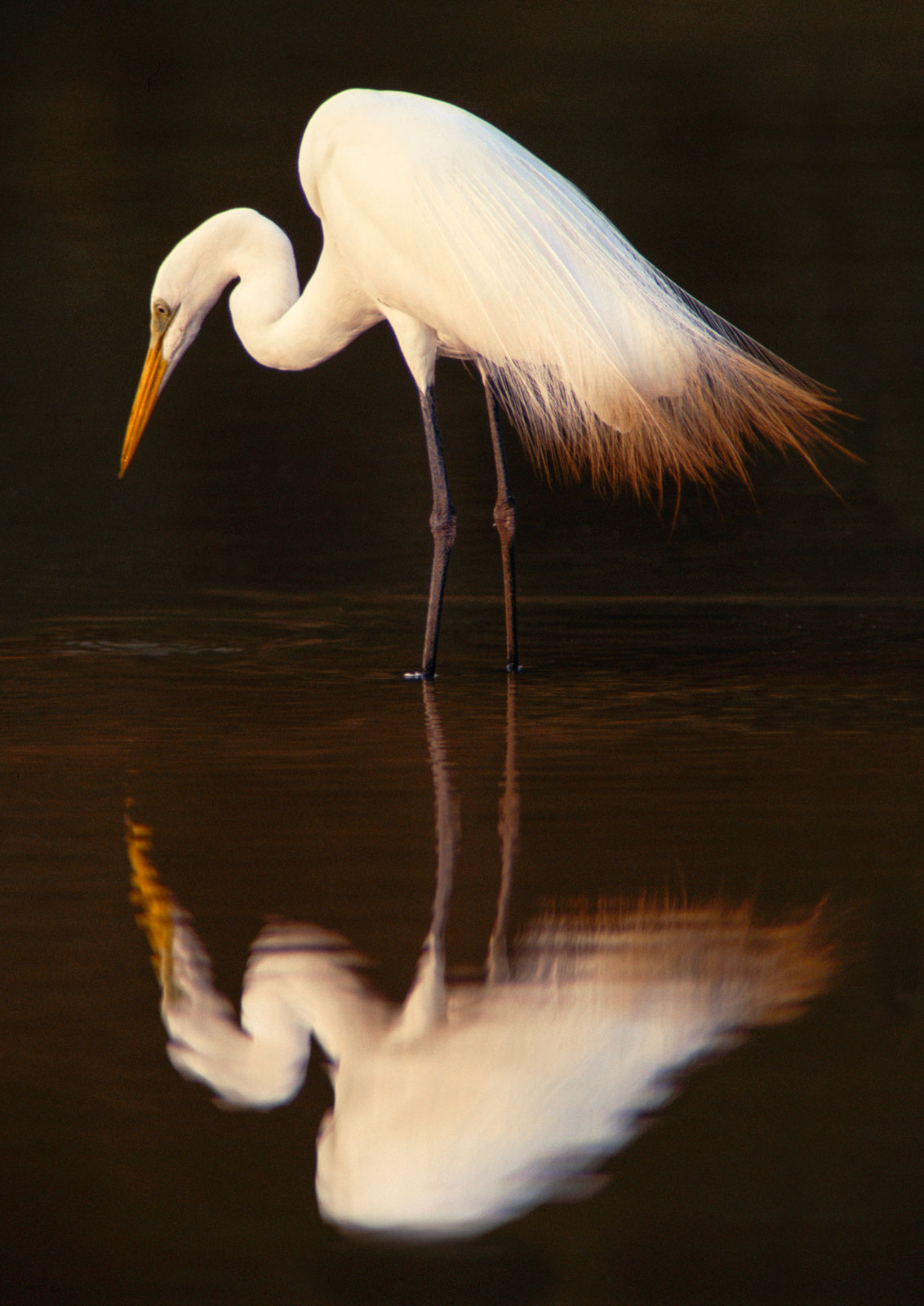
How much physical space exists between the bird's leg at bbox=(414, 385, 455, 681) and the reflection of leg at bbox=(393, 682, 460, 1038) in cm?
53

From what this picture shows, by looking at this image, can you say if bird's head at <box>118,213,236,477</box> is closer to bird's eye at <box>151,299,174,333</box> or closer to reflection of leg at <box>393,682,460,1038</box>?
bird's eye at <box>151,299,174,333</box>

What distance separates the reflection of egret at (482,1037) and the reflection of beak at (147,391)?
2.41 m

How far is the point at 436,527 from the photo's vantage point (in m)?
3.93

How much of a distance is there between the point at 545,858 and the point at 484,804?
0.32 metres

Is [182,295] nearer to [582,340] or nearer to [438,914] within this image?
[582,340]

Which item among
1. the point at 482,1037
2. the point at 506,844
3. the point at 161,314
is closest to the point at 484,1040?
the point at 482,1037

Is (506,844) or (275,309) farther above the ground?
(275,309)

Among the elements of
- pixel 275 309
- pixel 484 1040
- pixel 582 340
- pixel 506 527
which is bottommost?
pixel 484 1040

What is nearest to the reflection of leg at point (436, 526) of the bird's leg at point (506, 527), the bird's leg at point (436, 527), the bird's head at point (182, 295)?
the bird's leg at point (436, 527)

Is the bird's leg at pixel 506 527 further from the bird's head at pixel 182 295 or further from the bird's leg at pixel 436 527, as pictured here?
the bird's head at pixel 182 295

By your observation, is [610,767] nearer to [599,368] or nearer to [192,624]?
[599,368]

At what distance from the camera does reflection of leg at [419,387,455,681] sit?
379 centimetres

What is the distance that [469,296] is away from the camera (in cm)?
369

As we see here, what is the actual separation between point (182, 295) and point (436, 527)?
888mm
